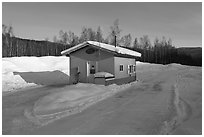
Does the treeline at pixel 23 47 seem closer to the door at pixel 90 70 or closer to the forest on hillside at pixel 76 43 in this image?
the forest on hillside at pixel 76 43

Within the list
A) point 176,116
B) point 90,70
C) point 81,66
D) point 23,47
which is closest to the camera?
point 176,116

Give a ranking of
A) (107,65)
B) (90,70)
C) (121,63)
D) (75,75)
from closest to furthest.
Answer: (107,65)
(90,70)
(75,75)
(121,63)

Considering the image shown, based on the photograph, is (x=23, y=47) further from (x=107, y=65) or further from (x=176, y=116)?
(x=176, y=116)

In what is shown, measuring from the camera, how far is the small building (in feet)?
54.3

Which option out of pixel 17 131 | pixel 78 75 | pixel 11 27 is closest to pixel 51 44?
pixel 11 27

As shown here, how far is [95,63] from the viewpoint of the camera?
1722 cm

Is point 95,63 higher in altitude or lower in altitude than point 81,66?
higher

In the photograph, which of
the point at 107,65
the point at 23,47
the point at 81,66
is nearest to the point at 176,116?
the point at 107,65

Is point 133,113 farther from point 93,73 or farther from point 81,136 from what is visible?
point 93,73

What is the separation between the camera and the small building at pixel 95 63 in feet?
54.3

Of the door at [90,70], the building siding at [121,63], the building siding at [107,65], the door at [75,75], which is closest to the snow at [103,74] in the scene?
the building siding at [107,65]

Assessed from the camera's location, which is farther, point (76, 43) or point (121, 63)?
point (76, 43)

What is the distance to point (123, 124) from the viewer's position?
5941mm

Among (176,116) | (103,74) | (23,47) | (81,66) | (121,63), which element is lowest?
(176,116)
